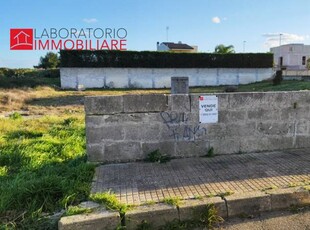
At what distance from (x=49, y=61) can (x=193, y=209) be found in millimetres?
52857

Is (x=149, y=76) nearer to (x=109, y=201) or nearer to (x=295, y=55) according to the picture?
(x=109, y=201)

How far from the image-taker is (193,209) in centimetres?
312

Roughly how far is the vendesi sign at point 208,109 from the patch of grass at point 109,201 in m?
2.13

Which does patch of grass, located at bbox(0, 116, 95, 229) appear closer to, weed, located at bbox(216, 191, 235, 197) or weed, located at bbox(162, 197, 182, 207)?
weed, located at bbox(162, 197, 182, 207)

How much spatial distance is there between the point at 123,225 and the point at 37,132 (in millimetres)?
5022

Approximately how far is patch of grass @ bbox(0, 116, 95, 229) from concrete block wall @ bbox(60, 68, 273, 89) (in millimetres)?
27326

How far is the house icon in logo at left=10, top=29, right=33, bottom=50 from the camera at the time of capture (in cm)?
2834

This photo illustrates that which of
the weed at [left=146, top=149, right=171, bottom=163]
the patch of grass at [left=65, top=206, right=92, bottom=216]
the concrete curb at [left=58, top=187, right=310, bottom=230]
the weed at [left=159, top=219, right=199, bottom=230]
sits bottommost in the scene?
the weed at [left=159, top=219, right=199, bottom=230]

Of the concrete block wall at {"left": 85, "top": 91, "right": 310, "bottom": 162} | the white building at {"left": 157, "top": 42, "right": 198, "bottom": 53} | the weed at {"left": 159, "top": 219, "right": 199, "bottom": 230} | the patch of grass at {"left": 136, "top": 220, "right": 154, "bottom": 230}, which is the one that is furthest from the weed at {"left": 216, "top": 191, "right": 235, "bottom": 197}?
the white building at {"left": 157, "top": 42, "right": 198, "bottom": 53}

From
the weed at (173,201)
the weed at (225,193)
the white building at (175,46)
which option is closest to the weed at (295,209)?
the weed at (225,193)

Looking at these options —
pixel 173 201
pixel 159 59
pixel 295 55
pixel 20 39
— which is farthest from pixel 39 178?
pixel 295 55

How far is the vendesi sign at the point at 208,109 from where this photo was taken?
15.8 ft

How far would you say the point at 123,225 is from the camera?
2.96 m

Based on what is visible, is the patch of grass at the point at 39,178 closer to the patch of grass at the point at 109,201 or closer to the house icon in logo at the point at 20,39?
the patch of grass at the point at 109,201
